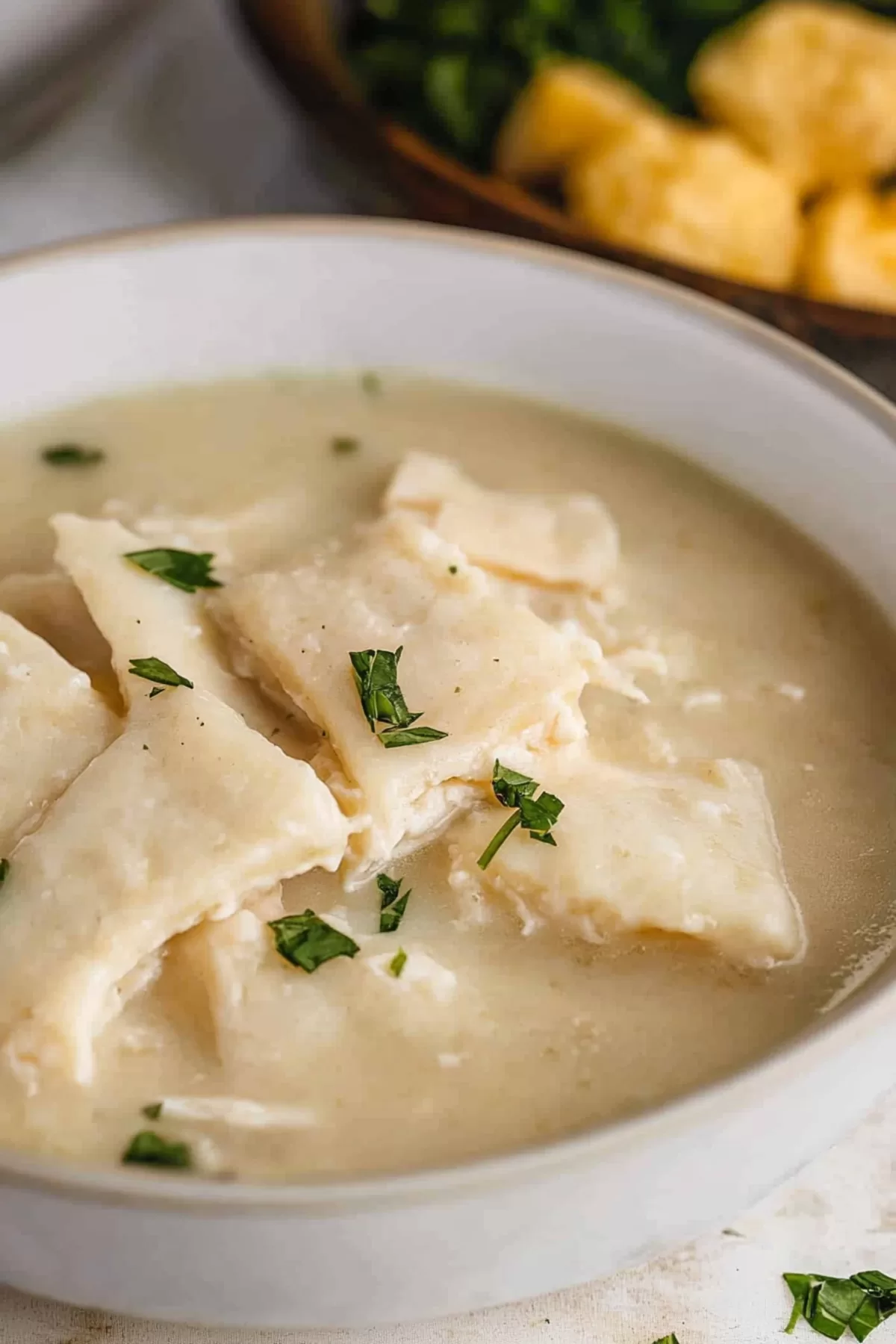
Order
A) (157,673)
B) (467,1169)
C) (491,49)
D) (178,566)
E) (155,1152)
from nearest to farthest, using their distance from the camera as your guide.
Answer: (467,1169), (155,1152), (157,673), (178,566), (491,49)

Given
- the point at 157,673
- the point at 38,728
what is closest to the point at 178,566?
the point at 157,673

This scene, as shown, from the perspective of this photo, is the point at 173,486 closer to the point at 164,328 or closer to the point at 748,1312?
the point at 164,328

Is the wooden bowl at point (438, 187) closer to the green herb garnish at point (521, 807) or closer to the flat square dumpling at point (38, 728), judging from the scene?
the green herb garnish at point (521, 807)

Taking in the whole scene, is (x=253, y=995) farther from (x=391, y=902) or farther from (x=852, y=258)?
(x=852, y=258)

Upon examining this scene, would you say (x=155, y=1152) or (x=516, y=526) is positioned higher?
(x=516, y=526)

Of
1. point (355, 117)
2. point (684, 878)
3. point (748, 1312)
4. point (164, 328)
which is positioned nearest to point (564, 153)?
point (355, 117)

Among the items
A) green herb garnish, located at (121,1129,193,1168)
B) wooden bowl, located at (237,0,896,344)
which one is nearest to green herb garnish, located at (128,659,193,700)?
green herb garnish, located at (121,1129,193,1168)
